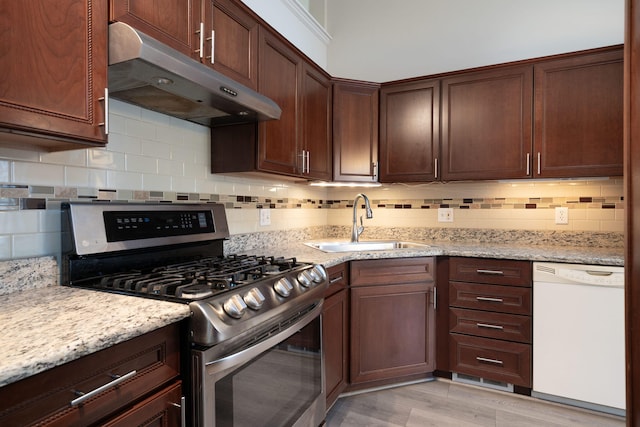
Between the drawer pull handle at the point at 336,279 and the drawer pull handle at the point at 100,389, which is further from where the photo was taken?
the drawer pull handle at the point at 336,279

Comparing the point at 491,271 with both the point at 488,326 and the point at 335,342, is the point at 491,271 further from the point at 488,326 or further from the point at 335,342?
the point at 335,342

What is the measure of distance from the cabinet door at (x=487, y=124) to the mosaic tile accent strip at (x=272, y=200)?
353mm

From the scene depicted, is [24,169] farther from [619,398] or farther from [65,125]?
[619,398]

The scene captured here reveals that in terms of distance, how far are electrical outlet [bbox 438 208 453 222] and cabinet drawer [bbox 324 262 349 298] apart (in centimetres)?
113

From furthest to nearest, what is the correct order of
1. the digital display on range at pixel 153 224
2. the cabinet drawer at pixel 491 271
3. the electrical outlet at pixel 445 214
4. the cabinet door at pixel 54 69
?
the electrical outlet at pixel 445 214 < the cabinet drawer at pixel 491 271 < the digital display on range at pixel 153 224 < the cabinet door at pixel 54 69

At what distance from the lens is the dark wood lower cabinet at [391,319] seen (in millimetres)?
2158

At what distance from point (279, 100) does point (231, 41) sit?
0.45 metres

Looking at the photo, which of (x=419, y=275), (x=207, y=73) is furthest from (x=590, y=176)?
(x=207, y=73)

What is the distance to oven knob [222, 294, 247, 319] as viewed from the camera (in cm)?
104

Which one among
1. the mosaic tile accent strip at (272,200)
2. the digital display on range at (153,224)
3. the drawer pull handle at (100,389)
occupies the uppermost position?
the mosaic tile accent strip at (272,200)

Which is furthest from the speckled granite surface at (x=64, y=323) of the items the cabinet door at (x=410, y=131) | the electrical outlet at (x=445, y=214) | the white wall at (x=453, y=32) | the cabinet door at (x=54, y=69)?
the white wall at (x=453, y=32)

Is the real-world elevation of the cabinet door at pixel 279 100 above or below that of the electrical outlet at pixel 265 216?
above

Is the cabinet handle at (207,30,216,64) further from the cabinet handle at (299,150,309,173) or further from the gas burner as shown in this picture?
the gas burner

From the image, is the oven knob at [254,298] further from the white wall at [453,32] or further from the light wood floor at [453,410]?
the white wall at [453,32]
